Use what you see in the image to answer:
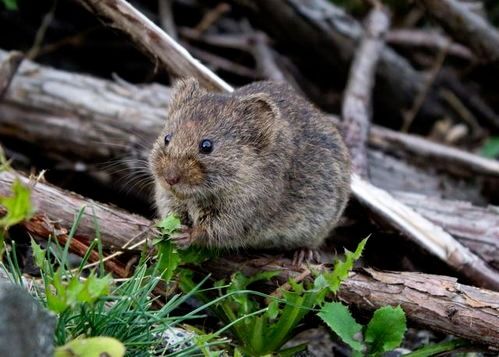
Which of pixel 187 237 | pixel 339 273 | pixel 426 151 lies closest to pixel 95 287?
pixel 187 237

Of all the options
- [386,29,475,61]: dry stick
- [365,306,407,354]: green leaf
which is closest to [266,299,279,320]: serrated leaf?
[365,306,407,354]: green leaf

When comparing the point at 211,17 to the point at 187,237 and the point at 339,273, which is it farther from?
the point at 339,273

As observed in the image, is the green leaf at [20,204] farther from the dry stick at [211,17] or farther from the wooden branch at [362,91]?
the dry stick at [211,17]

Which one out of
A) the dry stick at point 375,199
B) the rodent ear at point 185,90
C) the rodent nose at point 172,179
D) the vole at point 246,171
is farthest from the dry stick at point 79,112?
the rodent nose at point 172,179

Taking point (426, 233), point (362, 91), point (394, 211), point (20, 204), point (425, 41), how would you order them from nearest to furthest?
point (20, 204)
point (426, 233)
point (394, 211)
point (362, 91)
point (425, 41)

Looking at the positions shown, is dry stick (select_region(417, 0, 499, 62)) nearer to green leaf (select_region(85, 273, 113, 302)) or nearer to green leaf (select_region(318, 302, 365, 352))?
green leaf (select_region(318, 302, 365, 352))
